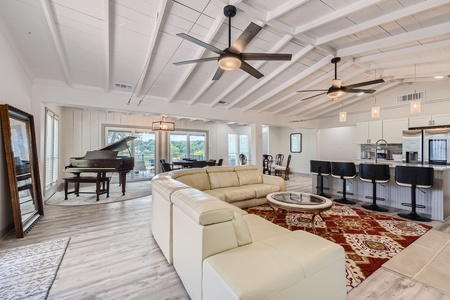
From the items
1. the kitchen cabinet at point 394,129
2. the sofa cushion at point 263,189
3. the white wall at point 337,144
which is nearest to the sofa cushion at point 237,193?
the sofa cushion at point 263,189

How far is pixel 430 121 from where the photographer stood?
234 inches

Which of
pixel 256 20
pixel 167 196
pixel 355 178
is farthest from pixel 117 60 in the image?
pixel 355 178

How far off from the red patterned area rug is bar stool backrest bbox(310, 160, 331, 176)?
1073 mm

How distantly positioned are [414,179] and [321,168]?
1.88m

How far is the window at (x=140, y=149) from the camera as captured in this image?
314 inches

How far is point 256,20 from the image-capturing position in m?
3.05

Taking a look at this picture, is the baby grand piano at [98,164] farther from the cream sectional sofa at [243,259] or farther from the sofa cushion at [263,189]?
the cream sectional sofa at [243,259]

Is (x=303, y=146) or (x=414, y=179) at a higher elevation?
(x=303, y=146)

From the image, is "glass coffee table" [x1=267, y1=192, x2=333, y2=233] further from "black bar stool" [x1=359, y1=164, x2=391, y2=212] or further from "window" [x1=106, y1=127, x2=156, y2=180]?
"window" [x1=106, y1=127, x2=156, y2=180]

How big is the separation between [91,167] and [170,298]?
15.5ft

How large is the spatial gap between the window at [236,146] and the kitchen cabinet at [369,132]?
522 centimetres

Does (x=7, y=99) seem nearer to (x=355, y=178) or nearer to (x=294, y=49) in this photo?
(x=294, y=49)

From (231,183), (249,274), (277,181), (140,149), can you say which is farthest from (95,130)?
(249,274)

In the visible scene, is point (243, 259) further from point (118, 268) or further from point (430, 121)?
point (430, 121)
